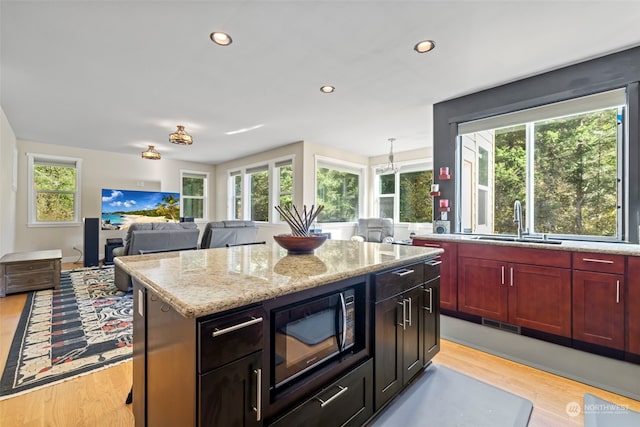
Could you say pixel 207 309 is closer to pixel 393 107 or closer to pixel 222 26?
pixel 222 26

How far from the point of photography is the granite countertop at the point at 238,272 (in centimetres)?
90

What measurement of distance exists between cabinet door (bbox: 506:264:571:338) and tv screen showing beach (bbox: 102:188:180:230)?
23.6ft

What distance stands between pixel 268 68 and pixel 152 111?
2.20 metres

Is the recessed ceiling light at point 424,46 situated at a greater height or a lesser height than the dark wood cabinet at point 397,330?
greater

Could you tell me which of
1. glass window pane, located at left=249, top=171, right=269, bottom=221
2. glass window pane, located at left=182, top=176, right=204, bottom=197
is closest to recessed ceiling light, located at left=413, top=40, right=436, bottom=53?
glass window pane, located at left=249, top=171, right=269, bottom=221

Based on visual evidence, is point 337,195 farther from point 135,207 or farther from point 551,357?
point 551,357

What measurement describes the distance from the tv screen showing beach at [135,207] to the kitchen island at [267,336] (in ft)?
19.2

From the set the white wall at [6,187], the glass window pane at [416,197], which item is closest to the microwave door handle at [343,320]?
the glass window pane at [416,197]

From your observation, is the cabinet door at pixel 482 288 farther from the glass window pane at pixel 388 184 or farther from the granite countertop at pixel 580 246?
Result: the glass window pane at pixel 388 184

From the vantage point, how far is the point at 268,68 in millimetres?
2791

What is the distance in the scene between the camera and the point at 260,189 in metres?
7.00

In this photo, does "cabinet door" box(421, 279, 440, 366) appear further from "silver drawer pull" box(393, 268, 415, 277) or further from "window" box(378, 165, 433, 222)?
"window" box(378, 165, 433, 222)

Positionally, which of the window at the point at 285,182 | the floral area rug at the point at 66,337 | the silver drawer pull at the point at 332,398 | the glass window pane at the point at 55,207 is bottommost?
the floral area rug at the point at 66,337

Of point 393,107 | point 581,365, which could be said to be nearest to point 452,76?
point 393,107
